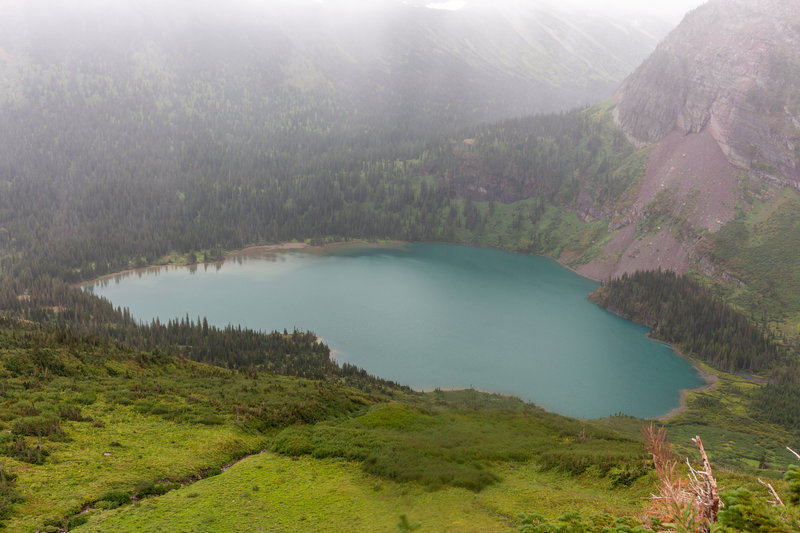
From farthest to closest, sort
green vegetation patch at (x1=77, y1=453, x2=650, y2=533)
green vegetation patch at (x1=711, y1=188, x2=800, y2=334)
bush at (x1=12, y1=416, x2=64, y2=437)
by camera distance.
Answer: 1. green vegetation patch at (x1=711, y1=188, x2=800, y2=334)
2. bush at (x1=12, y1=416, x2=64, y2=437)
3. green vegetation patch at (x1=77, y1=453, x2=650, y2=533)

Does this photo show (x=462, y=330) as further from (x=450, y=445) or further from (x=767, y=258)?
(x=767, y=258)

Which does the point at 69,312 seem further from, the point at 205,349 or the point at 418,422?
the point at 418,422

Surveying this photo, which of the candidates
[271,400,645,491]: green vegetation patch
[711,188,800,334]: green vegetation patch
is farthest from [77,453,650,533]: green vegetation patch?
[711,188,800,334]: green vegetation patch

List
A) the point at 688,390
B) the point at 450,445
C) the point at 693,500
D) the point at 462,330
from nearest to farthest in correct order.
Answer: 1. the point at 693,500
2. the point at 450,445
3. the point at 688,390
4. the point at 462,330

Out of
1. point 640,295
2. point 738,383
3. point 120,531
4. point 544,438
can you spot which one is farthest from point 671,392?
point 120,531

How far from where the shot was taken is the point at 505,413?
7575 cm

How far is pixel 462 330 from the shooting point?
149625 mm

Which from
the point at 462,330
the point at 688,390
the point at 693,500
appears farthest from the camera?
the point at 462,330

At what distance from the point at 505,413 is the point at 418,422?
19.8 metres

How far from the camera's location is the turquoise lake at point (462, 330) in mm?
117625

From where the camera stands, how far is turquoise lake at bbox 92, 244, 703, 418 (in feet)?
386

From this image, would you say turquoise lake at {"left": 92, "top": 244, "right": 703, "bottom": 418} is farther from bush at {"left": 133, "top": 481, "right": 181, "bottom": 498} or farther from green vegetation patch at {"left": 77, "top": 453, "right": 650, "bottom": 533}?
bush at {"left": 133, "top": 481, "right": 181, "bottom": 498}

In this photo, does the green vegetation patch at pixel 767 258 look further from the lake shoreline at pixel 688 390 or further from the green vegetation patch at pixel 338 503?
the green vegetation patch at pixel 338 503

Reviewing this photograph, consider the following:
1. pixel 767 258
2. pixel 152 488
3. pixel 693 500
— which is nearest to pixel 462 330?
pixel 767 258
